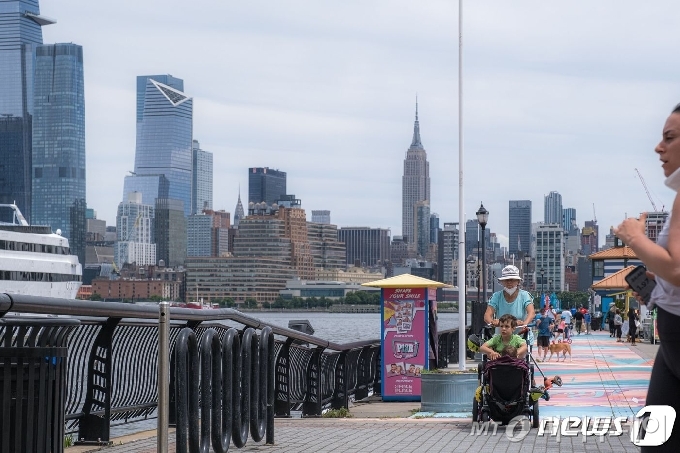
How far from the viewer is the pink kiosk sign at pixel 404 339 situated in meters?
21.5

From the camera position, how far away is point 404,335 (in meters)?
21.5

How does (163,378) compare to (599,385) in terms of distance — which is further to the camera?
(599,385)

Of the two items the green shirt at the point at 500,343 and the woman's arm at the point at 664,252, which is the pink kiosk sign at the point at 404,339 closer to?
the green shirt at the point at 500,343

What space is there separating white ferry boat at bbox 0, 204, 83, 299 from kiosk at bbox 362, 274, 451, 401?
63.5 meters

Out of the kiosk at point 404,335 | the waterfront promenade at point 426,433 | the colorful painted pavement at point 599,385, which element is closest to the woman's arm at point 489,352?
the waterfront promenade at point 426,433

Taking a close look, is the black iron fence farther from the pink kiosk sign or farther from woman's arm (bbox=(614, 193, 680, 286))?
the pink kiosk sign

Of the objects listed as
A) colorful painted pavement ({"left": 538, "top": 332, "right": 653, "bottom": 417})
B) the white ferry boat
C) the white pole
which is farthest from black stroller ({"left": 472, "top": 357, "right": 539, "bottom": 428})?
the white ferry boat

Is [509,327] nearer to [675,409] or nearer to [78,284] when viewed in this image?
[675,409]

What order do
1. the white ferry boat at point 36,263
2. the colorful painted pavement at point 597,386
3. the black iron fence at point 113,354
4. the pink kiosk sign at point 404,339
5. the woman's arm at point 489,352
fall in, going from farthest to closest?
the white ferry boat at point 36,263 → the pink kiosk sign at point 404,339 → the colorful painted pavement at point 597,386 → the woman's arm at point 489,352 → the black iron fence at point 113,354

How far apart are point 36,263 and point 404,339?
72.4 meters

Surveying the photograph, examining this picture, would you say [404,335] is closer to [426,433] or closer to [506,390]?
[426,433]

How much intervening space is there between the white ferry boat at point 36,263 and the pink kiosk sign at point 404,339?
63.5 metres

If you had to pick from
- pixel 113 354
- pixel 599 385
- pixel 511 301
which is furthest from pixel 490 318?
pixel 599 385

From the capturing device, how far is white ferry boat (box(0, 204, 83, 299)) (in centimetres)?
8512
